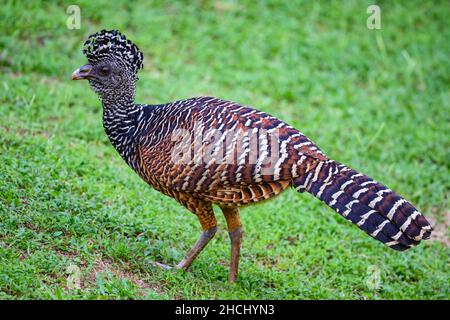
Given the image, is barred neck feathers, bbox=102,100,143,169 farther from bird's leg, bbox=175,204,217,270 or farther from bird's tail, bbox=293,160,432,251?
bird's tail, bbox=293,160,432,251

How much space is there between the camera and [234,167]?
218 inches

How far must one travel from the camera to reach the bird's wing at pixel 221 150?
5535 millimetres

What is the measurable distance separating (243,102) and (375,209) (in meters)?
4.16

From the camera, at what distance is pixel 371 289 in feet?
21.6

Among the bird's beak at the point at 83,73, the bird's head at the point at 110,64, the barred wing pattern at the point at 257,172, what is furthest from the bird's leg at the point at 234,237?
the bird's beak at the point at 83,73

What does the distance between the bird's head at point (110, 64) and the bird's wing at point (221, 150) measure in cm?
61

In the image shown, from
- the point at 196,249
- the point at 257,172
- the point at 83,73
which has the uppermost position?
the point at 83,73

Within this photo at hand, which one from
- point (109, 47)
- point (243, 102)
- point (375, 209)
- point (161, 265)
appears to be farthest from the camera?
point (243, 102)

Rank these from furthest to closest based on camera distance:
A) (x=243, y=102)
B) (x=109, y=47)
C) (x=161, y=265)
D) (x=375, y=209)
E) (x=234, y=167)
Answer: (x=243, y=102), (x=109, y=47), (x=161, y=265), (x=234, y=167), (x=375, y=209)

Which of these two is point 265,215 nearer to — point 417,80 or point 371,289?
point 371,289

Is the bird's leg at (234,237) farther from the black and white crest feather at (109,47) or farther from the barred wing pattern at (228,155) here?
the black and white crest feather at (109,47)

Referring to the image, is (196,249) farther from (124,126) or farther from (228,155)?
(124,126)

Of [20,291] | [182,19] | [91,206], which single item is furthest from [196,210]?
[182,19]

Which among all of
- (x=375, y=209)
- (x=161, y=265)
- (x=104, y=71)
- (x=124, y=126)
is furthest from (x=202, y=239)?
(x=104, y=71)
